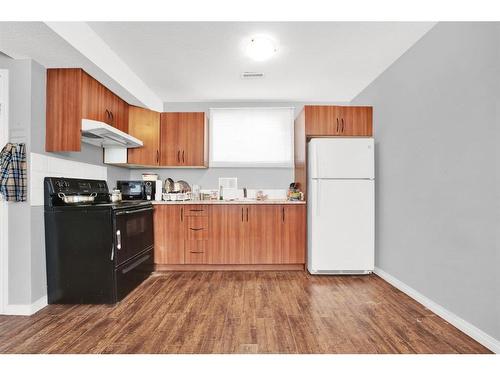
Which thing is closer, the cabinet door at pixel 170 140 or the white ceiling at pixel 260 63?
the white ceiling at pixel 260 63

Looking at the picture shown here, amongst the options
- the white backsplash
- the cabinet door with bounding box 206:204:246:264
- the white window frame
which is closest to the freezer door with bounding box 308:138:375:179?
the cabinet door with bounding box 206:204:246:264

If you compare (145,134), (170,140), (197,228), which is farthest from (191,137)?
(197,228)

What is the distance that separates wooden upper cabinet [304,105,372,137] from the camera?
3416 millimetres

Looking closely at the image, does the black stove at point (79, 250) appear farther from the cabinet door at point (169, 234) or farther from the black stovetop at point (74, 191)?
the cabinet door at point (169, 234)

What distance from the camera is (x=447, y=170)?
7.13 feet

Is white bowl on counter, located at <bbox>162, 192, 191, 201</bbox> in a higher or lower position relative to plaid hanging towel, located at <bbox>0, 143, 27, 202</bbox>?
lower

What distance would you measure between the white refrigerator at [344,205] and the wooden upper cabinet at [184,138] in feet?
5.51

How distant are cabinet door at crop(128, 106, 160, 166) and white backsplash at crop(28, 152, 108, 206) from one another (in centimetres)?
79

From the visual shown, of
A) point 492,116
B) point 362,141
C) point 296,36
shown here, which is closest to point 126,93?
point 296,36

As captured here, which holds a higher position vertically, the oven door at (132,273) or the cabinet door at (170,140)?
the cabinet door at (170,140)

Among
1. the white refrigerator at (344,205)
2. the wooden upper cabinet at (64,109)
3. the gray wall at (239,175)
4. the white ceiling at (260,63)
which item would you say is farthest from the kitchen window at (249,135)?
the wooden upper cabinet at (64,109)

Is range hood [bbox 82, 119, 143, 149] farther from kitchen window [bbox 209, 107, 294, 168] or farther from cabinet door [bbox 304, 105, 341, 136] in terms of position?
cabinet door [bbox 304, 105, 341, 136]

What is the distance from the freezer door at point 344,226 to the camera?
3.18m

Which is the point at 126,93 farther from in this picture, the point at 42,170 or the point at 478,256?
the point at 478,256
